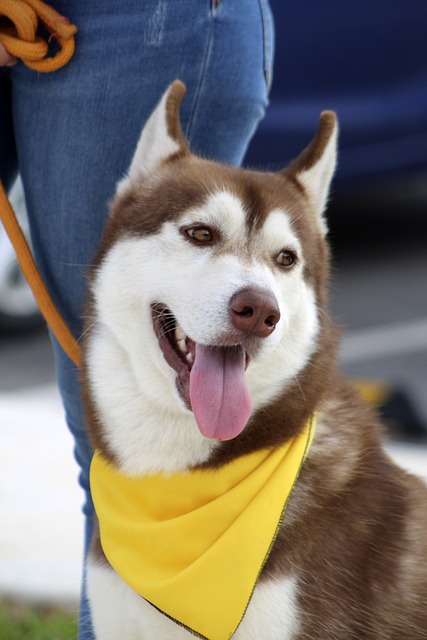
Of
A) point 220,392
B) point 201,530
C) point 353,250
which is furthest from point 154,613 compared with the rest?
point 353,250

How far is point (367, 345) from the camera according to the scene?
6555 millimetres

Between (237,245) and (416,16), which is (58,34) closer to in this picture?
(237,245)

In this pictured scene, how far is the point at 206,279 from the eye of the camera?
2621 mm

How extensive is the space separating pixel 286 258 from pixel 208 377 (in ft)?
1.38

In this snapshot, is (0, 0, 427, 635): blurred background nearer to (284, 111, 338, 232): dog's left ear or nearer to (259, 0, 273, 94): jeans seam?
(284, 111, 338, 232): dog's left ear

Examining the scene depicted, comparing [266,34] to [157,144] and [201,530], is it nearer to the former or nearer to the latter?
[157,144]

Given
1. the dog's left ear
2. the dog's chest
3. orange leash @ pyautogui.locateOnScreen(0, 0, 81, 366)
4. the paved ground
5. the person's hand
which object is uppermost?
orange leash @ pyautogui.locateOnScreen(0, 0, 81, 366)

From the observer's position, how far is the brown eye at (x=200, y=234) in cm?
276

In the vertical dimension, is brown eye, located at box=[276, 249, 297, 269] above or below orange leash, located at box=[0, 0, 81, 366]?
below

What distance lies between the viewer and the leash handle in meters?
2.93

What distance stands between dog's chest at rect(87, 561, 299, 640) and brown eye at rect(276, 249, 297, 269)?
79 cm

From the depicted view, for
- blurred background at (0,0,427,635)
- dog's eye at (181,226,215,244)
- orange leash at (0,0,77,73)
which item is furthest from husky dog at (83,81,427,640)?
blurred background at (0,0,427,635)

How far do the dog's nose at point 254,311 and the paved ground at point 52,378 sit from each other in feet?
5.57

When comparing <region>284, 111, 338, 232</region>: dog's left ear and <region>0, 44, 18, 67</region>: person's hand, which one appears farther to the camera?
<region>284, 111, 338, 232</region>: dog's left ear
